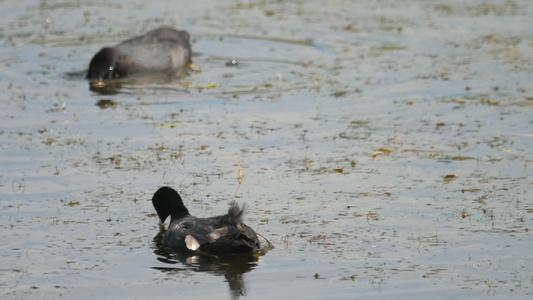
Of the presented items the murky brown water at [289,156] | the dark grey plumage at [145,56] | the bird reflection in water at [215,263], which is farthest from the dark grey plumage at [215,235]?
the dark grey plumage at [145,56]

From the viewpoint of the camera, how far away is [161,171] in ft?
34.0

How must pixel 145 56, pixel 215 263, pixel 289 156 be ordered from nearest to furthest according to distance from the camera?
pixel 215 263
pixel 289 156
pixel 145 56

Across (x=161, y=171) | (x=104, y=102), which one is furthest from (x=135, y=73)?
(x=161, y=171)

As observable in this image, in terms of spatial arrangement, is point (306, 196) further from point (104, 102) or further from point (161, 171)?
point (104, 102)

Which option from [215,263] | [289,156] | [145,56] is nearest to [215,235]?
[215,263]

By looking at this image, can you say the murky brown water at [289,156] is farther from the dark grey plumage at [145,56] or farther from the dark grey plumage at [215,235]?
the dark grey plumage at [145,56]

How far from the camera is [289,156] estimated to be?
35.8ft

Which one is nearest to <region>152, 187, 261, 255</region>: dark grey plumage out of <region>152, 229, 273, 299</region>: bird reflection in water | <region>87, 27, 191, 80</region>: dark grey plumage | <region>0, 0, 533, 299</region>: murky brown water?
<region>152, 229, 273, 299</region>: bird reflection in water

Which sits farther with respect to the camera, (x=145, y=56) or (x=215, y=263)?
(x=145, y=56)

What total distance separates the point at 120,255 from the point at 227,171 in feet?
8.68

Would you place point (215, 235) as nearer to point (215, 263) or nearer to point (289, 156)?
point (215, 263)

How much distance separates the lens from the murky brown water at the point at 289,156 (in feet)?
24.7

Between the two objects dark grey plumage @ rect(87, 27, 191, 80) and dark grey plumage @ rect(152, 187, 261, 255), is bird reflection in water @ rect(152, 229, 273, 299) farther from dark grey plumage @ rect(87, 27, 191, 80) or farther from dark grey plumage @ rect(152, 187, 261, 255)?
dark grey plumage @ rect(87, 27, 191, 80)

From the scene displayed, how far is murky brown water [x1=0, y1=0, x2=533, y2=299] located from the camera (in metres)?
7.52
